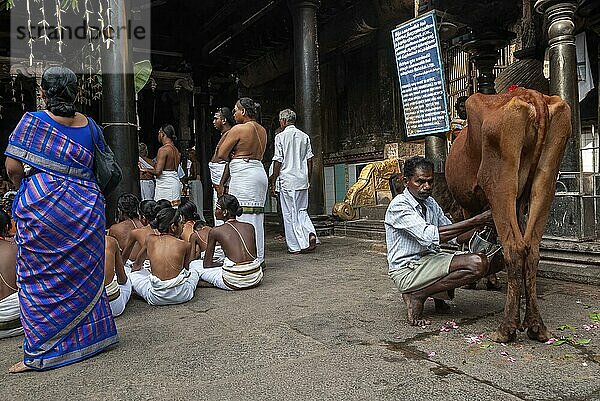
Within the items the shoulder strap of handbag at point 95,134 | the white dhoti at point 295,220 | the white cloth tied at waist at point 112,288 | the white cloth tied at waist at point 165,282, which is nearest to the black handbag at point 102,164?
the shoulder strap of handbag at point 95,134

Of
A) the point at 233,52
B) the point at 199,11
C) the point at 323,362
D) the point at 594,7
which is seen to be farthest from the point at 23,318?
the point at 199,11

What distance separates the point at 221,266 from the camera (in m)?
5.25

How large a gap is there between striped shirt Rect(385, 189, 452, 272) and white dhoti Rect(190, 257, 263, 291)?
1.65 metres

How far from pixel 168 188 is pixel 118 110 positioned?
2.05 m

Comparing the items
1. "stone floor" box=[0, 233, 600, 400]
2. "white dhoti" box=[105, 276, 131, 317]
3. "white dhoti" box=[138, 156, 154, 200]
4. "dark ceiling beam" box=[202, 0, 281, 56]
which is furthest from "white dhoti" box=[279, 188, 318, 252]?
"dark ceiling beam" box=[202, 0, 281, 56]

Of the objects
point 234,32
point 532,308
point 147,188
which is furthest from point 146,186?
point 532,308

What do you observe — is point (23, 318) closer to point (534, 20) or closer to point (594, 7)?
point (594, 7)

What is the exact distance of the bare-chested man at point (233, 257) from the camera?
4.89 metres

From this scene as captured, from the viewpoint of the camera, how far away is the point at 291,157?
7.23 m

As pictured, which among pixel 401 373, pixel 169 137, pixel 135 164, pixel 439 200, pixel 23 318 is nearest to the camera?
pixel 401 373

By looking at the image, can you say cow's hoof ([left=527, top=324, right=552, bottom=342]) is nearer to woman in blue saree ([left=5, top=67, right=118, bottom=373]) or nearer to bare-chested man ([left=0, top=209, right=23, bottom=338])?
woman in blue saree ([left=5, top=67, right=118, bottom=373])

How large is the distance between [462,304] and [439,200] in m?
1.78

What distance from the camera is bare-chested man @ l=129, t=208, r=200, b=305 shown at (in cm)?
443

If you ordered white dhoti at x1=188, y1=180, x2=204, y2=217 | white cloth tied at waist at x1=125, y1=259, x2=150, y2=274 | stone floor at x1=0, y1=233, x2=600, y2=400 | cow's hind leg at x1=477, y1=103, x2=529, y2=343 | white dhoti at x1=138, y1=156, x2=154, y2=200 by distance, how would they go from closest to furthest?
stone floor at x1=0, y1=233, x2=600, y2=400
cow's hind leg at x1=477, y1=103, x2=529, y2=343
white cloth tied at waist at x1=125, y1=259, x2=150, y2=274
white dhoti at x1=138, y1=156, x2=154, y2=200
white dhoti at x1=188, y1=180, x2=204, y2=217
